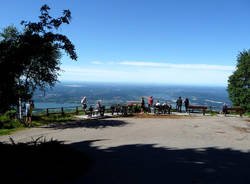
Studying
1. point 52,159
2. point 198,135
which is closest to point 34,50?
point 52,159

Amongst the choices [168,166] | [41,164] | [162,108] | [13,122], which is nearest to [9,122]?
[13,122]

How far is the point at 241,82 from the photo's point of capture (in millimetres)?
32750

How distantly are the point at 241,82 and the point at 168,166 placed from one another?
3408 cm

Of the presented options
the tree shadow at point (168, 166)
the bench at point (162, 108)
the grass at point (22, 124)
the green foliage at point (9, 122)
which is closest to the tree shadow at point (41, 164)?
the tree shadow at point (168, 166)

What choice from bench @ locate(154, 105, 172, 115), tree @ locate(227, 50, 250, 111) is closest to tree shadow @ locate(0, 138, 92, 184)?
bench @ locate(154, 105, 172, 115)

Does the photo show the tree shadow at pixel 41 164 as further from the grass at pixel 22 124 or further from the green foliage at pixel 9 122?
the green foliage at pixel 9 122

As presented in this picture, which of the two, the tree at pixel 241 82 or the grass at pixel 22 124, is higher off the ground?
the tree at pixel 241 82

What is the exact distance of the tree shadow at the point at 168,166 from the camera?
4535 mm

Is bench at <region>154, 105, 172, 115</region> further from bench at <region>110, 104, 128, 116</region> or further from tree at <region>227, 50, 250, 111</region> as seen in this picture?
tree at <region>227, 50, 250, 111</region>

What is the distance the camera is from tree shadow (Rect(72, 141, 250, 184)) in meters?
4.54

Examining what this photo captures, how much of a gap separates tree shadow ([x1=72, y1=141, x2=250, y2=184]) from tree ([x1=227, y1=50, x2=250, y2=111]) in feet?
95.0

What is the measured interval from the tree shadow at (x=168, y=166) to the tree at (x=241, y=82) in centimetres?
2896

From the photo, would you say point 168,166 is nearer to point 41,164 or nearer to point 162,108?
point 41,164

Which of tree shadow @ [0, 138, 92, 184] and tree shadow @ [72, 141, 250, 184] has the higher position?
tree shadow @ [0, 138, 92, 184]
